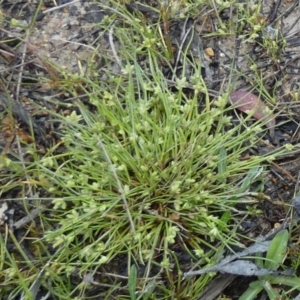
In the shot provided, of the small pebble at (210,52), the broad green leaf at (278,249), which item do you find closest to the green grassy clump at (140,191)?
the broad green leaf at (278,249)

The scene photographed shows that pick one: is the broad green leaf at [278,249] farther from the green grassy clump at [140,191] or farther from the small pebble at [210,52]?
the small pebble at [210,52]

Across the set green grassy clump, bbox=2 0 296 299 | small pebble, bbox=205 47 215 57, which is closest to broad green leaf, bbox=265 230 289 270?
green grassy clump, bbox=2 0 296 299

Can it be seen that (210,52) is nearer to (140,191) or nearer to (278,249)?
(140,191)

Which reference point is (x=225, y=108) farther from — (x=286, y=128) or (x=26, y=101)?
(x=26, y=101)

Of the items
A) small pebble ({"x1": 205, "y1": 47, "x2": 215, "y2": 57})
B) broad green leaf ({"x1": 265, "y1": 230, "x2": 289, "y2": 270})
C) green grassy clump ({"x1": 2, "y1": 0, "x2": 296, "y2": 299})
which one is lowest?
broad green leaf ({"x1": 265, "y1": 230, "x2": 289, "y2": 270})

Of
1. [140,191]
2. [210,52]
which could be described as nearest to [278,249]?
[140,191]

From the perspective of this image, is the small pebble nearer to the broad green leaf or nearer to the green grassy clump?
the green grassy clump

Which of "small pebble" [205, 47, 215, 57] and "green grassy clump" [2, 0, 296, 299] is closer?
"green grassy clump" [2, 0, 296, 299]

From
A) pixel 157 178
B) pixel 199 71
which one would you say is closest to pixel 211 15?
pixel 199 71
